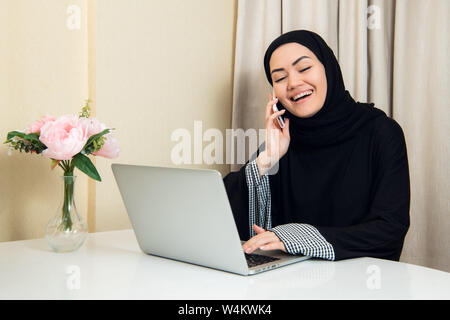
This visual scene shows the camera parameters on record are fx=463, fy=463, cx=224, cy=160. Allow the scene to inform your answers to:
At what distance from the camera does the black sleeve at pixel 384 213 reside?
1081 millimetres

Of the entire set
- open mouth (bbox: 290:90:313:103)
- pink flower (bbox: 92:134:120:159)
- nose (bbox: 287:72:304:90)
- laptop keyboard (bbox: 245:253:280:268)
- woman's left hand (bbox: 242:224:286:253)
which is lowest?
laptop keyboard (bbox: 245:253:280:268)

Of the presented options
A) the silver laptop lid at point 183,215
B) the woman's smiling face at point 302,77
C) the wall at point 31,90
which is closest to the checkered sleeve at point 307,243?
the silver laptop lid at point 183,215

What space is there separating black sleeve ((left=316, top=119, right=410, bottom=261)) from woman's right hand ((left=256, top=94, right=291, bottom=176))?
29 cm

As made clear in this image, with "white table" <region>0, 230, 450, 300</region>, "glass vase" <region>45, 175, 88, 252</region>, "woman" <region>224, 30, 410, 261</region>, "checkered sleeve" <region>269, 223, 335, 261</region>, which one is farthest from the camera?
"woman" <region>224, 30, 410, 261</region>

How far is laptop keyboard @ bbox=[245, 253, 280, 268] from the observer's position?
0.97 meters

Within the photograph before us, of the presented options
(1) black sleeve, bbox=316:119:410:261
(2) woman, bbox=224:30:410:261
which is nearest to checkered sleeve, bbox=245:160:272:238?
(2) woman, bbox=224:30:410:261

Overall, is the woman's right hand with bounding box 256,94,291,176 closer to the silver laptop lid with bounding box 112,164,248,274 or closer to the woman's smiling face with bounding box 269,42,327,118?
the woman's smiling face with bounding box 269,42,327,118

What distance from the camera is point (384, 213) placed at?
1.21 m

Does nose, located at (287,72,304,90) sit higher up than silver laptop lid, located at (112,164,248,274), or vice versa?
nose, located at (287,72,304,90)

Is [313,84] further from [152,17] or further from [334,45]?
[152,17]

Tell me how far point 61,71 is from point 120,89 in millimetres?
202

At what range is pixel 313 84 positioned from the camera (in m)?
1.48

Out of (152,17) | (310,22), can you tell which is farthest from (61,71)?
(310,22)
